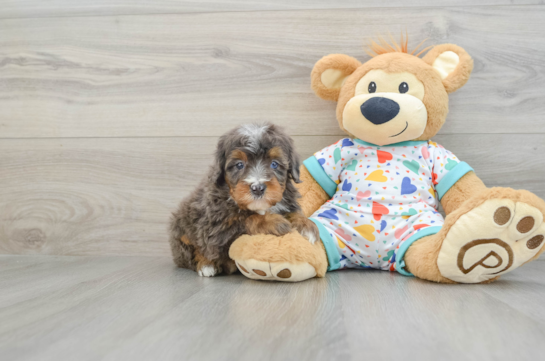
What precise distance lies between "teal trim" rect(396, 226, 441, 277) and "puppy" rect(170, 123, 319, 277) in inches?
13.2

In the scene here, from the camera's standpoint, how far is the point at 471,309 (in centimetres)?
117

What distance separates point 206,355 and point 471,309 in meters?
0.72

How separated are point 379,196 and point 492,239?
1.56ft

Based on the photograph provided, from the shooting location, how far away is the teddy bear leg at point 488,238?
1333 millimetres

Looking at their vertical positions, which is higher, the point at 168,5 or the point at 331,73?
the point at 168,5

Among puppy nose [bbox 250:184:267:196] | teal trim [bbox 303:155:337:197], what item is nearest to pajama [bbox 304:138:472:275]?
teal trim [bbox 303:155:337:197]

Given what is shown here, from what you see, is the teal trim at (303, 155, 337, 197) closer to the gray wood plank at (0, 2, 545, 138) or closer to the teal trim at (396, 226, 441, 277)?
the gray wood plank at (0, 2, 545, 138)

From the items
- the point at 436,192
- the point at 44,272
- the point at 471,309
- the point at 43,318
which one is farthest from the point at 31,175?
the point at 471,309

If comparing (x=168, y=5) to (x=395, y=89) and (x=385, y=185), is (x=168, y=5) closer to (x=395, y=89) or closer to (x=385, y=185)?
(x=395, y=89)

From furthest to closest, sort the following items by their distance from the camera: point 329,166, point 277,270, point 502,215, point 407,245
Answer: point 329,166 → point 407,245 → point 277,270 → point 502,215

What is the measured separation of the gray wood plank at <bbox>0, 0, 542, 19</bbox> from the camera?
6.74 feet

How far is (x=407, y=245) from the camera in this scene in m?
1.61

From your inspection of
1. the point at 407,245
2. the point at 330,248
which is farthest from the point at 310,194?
the point at 407,245

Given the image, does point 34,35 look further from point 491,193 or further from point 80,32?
point 491,193
